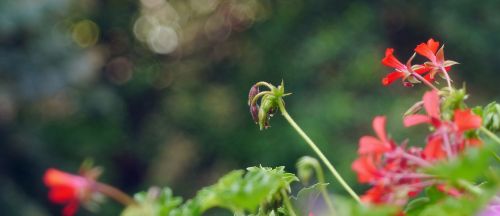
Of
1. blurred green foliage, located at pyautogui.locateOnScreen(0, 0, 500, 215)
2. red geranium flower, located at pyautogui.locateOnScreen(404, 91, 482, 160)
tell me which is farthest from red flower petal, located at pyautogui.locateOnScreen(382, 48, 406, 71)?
blurred green foliage, located at pyautogui.locateOnScreen(0, 0, 500, 215)

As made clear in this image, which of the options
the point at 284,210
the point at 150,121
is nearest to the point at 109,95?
the point at 150,121

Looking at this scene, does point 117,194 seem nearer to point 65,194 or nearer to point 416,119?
point 65,194

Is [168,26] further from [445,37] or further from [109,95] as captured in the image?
[445,37]

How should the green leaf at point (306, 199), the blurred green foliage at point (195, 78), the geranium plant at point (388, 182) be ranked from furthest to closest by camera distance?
the blurred green foliage at point (195, 78) < the green leaf at point (306, 199) < the geranium plant at point (388, 182)

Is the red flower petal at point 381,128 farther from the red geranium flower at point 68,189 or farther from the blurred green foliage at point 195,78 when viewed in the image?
the blurred green foliage at point 195,78

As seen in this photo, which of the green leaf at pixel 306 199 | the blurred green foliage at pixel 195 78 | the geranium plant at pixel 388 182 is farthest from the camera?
the blurred green foliage at pixel 195 78

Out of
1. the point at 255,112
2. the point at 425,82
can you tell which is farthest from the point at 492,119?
the point at 255,112

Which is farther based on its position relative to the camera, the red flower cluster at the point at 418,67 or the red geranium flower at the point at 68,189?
the red flower cluster at the point at 418,67

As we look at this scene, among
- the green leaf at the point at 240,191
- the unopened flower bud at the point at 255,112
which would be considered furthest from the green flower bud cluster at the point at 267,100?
the green leaf at the point at 240,191
